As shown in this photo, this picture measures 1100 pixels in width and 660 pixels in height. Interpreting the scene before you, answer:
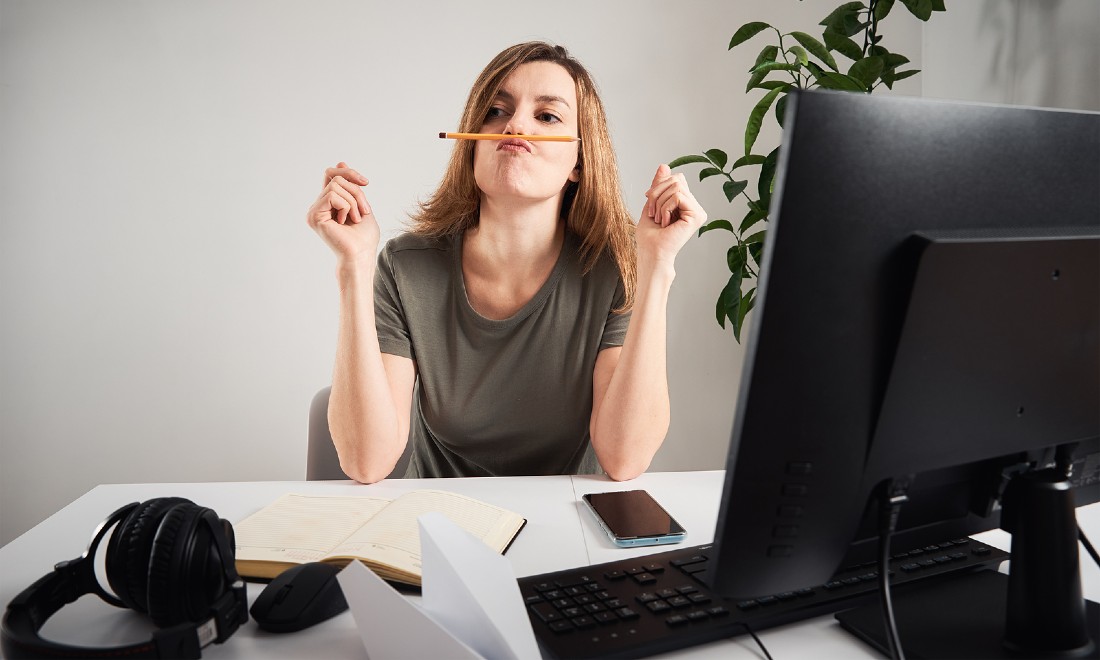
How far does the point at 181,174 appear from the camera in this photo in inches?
96.5

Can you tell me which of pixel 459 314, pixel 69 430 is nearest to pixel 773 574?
pixel 459 314

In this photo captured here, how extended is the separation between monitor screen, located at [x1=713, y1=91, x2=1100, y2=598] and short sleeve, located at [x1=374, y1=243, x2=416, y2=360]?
990 mm

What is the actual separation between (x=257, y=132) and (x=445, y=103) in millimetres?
604

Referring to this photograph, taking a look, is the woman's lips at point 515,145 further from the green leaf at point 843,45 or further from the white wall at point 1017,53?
the white wall at point 1017,53

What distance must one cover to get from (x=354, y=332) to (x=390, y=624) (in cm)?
71

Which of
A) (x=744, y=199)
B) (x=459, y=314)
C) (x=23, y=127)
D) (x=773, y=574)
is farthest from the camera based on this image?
(x=744, y=199)

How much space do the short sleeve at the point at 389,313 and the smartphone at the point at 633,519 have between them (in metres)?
0.53

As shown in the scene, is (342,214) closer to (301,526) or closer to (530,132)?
(530,132)

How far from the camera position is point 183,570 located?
24.5 inches

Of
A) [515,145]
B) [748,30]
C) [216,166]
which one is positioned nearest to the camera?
[515,145]

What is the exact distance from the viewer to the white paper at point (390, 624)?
0.54 metres

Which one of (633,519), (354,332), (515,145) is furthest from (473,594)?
(515,145)

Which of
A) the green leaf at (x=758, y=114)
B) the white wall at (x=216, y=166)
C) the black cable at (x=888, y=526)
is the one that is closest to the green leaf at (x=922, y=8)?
the green leaf at (x=758, y=114)

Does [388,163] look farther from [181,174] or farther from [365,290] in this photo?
[365,290]
